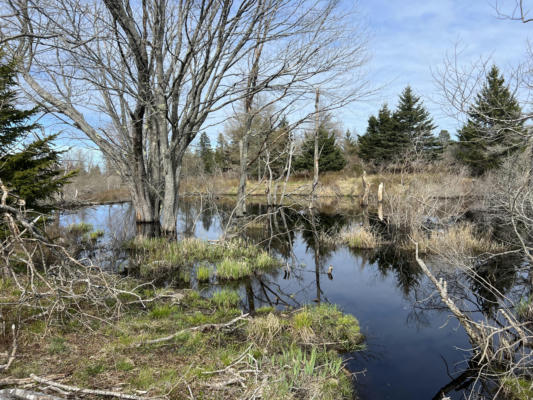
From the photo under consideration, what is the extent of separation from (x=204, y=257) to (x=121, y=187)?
2748 cm

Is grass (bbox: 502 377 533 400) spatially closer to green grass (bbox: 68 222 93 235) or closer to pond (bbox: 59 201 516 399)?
pond (bbox: 59 201 516 399)

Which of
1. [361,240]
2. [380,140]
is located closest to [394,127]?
[380,140]

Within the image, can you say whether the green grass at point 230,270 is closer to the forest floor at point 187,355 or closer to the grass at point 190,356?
the forest floor at point 187,355

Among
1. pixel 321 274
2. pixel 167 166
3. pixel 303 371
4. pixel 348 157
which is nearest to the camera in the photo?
pixel 303 371

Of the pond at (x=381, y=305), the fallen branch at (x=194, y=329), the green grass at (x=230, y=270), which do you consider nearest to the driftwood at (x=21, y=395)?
the fallen branch at (x=194, y=329)

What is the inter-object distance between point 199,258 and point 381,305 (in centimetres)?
516

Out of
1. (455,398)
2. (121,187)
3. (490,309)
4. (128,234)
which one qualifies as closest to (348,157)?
(121,187)

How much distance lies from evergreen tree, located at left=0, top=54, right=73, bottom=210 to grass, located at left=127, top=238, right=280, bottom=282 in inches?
115

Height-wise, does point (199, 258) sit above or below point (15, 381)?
below

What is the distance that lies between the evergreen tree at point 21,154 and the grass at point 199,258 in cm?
292

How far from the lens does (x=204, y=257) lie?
9.51 metres

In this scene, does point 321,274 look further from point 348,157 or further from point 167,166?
point 348,157

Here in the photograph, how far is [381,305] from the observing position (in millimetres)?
7105

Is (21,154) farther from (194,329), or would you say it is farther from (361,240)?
(361,240)
